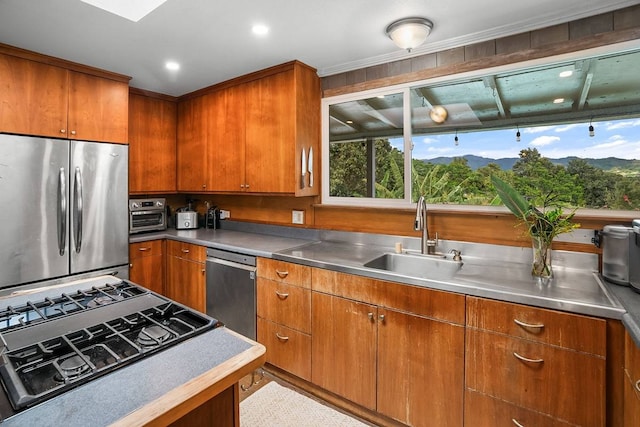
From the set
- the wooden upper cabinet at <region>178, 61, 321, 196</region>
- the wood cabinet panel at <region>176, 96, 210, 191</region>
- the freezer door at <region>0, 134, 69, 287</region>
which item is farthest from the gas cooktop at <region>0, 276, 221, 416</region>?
the wood cabinet panel at <region>176, 96, 210, 191</region>

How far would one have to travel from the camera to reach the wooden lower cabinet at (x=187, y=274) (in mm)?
2957

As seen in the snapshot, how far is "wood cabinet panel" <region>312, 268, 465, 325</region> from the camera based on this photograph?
5.41 ft

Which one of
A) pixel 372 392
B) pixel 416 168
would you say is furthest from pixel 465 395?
pixel 416 168

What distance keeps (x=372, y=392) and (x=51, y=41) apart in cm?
309

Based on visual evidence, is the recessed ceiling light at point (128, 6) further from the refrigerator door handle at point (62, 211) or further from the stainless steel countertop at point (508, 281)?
the stainless steel countertop at point (508, 281)

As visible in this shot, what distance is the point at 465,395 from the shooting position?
1637 mm

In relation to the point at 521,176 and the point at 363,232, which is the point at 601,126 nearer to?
the point at 521,176

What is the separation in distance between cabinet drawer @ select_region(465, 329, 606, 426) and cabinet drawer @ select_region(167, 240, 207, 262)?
2.21 meters

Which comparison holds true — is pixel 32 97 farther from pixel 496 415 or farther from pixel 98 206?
pixel 496 415

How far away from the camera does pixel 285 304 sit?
2.32 meters

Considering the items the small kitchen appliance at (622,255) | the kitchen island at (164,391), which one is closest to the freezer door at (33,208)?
the kitchen island at (164,391)

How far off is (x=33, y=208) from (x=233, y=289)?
1567 mm

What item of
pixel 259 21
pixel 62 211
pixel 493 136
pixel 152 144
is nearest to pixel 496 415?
pixel 493 136

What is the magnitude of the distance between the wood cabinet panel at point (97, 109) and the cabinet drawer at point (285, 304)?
1867mm
